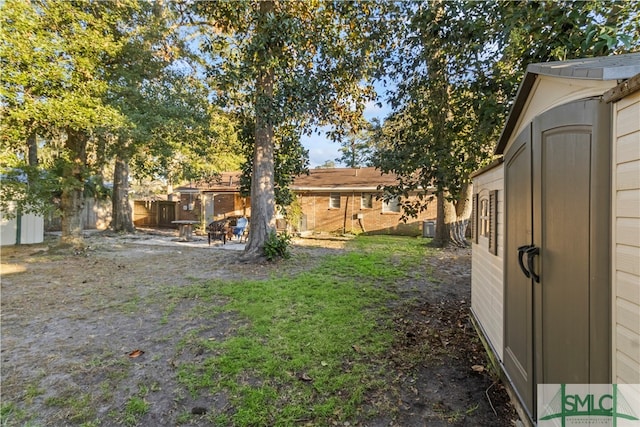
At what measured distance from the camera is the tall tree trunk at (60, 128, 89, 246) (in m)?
8.81

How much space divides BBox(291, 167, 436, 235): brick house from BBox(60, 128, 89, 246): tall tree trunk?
32.2 feet

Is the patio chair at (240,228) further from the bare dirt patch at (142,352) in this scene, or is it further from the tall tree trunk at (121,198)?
the tall tree trunk at (121,198)

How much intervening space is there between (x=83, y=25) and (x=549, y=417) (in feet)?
36.6

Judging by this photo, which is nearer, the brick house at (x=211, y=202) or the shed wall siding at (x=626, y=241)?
the shed wall siding at (x=626, y=241)

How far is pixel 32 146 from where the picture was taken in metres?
9.23

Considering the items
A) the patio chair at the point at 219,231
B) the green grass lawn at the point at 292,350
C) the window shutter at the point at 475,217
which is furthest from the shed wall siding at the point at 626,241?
the patio chair at the point at 219,231

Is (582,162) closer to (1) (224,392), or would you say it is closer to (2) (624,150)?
(2) (624,150)

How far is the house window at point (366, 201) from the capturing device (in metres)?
16.6

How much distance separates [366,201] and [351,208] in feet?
3.00

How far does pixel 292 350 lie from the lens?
342 centimetres

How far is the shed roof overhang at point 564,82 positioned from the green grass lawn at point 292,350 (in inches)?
101

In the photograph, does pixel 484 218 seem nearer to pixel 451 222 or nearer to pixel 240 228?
pixel 451 222

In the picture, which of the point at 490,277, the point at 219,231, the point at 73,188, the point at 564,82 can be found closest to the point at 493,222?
the point at 490,277

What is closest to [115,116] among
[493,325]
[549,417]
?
[493,325]
